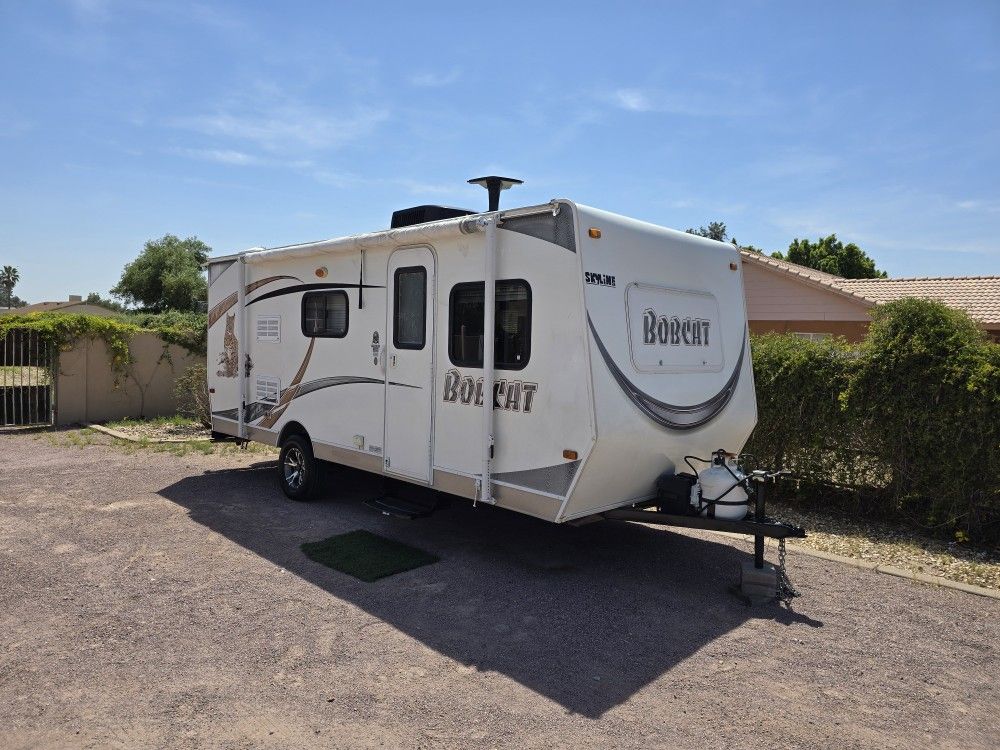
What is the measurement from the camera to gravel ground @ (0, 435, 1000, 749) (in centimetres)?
363

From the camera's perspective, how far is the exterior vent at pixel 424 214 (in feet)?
22.2

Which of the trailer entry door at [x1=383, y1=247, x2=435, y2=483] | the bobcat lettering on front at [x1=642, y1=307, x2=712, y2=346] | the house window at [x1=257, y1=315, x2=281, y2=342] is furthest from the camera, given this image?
the house window at [x1=257, y1=315, x2=281, y2=342]

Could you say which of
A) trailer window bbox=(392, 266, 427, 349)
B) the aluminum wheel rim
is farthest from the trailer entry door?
the aluminum wheel rim

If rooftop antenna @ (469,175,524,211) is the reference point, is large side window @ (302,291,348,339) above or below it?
below

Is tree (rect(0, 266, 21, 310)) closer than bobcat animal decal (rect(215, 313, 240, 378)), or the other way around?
bobcat animal decal (rect(215, 313, 240, 378))

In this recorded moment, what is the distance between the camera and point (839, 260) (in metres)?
38.6

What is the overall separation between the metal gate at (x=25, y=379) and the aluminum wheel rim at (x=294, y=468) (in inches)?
276

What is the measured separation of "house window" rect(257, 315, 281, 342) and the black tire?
1.12 metres

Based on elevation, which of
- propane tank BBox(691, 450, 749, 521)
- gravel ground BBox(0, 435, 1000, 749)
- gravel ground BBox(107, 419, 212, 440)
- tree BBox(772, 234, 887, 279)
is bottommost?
gravel ground BBox(0, 435, 1000, 749)

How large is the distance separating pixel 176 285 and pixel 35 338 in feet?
103

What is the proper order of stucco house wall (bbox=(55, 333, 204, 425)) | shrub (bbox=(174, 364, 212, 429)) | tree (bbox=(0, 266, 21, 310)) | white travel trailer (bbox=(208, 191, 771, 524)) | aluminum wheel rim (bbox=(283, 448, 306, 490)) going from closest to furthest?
white travel trailer (bbox=(208, 191, 771, 524)) → aluminum wheel rim (bbox=(283, 448, 306, 490)) → stucco house wall (bbox=(55, 333, 204, 425)) → shrub (bbox=(174, 364, 212, 429)) → tree (bbox=(0, 266, 21, 310))

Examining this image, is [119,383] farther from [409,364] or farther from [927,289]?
[927,289]

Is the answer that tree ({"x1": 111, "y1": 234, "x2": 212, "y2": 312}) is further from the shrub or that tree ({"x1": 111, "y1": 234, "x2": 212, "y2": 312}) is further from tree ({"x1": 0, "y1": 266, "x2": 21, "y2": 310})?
tree ({"x1": 0, "y1": 266, "x2": 21, "y2": 310})

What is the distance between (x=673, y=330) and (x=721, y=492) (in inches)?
49.4
